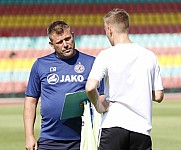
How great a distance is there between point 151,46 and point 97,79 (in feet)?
62.3

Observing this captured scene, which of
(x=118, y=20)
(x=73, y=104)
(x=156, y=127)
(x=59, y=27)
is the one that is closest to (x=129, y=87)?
(x=118, y=20)

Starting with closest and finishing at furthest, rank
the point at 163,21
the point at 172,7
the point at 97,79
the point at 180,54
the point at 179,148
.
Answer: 1. the point at 97,79
2. the point at 179,148
3. the point at 180,54
4. the point at 163,21
5. the point at 172,7

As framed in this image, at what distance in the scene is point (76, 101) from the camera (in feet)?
15.4

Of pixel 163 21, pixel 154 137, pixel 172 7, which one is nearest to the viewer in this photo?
pixel 154 137

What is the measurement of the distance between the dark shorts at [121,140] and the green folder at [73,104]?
63 centimetres

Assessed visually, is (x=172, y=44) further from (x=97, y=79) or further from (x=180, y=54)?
(x=97, y=79)

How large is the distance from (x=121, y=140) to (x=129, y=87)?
0.33 meters

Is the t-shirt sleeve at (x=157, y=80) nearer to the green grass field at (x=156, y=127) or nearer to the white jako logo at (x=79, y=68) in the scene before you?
the white jako logo at (x=79, y=68)

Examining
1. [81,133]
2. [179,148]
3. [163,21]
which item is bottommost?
[179,148]

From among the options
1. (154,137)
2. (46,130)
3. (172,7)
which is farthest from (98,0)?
(46,130)

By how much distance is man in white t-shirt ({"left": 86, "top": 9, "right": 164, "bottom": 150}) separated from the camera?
400 cm

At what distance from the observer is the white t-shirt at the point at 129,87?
13.1 ft

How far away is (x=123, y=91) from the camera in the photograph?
4055 mm

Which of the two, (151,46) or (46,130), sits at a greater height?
(151,46)
